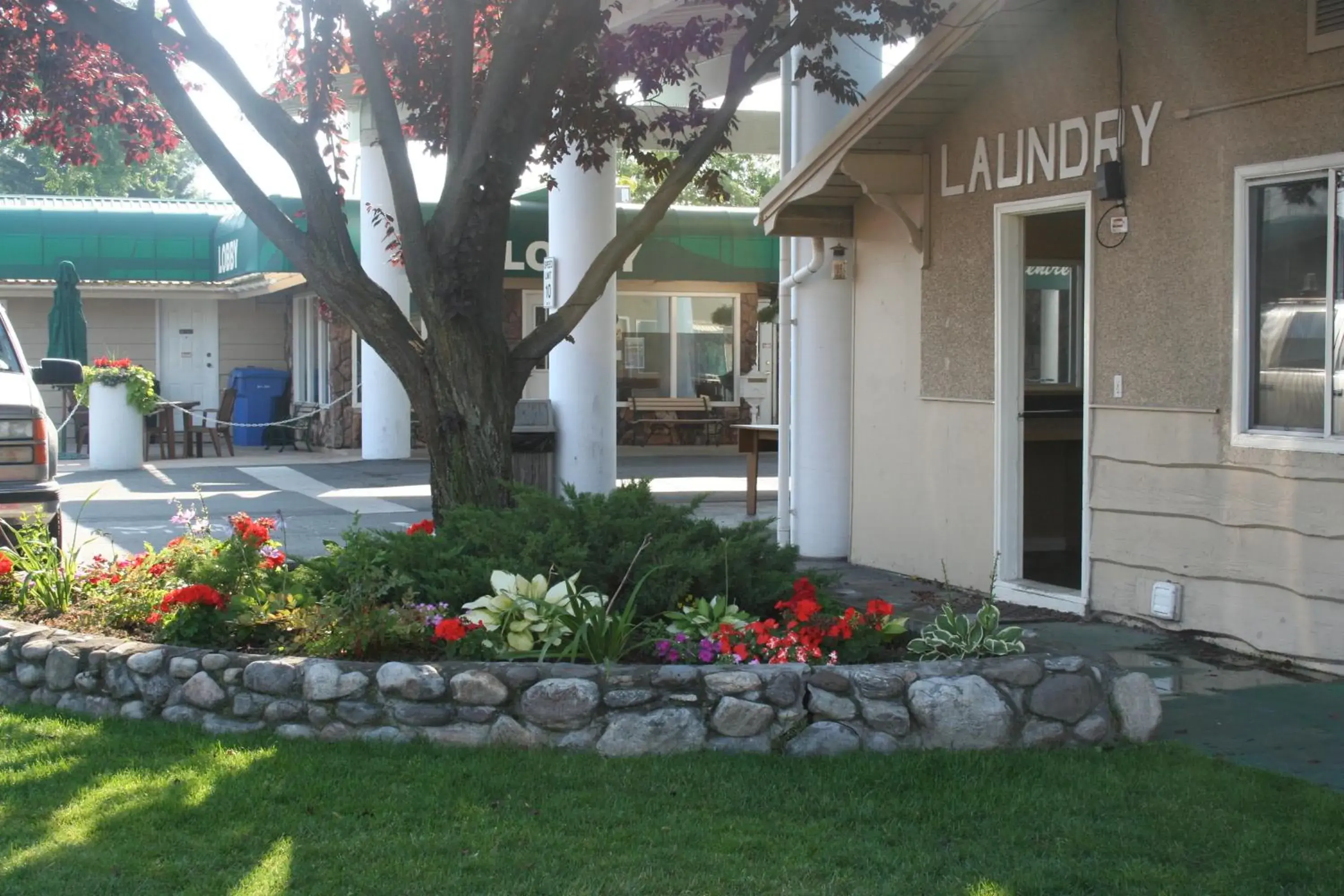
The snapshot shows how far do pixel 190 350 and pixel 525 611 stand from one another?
2062 cm

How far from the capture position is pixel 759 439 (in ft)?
44.8

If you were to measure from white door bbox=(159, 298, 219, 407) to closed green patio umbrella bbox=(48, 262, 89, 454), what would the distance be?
541cm

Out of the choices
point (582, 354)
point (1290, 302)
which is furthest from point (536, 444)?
point (1290, 302)

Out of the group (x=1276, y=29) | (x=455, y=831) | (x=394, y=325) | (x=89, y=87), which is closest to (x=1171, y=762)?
(x=455, y=831)

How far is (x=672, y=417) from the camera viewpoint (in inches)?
923

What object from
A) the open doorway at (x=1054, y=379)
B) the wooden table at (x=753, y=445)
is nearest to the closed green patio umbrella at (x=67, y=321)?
the wooden table at (x=753, y=445)

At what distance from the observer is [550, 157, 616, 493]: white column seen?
1370 cm

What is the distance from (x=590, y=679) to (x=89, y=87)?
5.55 meters

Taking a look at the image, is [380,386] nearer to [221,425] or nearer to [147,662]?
[221,425]

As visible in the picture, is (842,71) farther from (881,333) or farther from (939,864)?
(939,864)

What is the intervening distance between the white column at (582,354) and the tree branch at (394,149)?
225 inches

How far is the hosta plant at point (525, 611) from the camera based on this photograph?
5914 mm

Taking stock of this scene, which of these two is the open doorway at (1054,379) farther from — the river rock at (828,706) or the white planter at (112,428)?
the white planter at (112,428)

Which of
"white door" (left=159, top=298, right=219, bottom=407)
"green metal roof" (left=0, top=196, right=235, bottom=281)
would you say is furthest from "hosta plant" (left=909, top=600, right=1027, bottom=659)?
"white door" (left=159, top=298, right=219, bottom=407)
